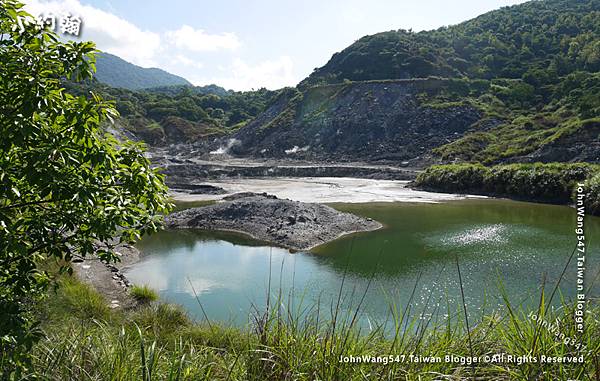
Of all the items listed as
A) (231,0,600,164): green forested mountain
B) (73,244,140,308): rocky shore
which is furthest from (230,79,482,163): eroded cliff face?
(73,244,140,308): rocky shore

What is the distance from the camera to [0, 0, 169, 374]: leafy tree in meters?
4.09

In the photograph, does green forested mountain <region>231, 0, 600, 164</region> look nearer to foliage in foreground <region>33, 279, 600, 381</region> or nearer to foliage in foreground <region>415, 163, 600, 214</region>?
foliage in foreground <region>415, 163, 600, 214</region>

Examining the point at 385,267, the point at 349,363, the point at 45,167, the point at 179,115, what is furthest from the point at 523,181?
the point at 179,115

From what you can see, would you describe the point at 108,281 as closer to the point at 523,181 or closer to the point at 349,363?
the point at 349,363

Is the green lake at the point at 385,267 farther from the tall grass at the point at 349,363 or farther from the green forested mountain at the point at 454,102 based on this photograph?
the green forested mountain at the point at 454,102

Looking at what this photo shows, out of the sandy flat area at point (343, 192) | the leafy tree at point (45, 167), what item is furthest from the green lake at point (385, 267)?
the sandy flat area at point (343, 192)

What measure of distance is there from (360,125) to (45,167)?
88183mm

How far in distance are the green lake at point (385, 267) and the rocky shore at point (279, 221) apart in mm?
1011

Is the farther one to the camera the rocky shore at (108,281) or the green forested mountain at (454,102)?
the green forested mountain at (454,102)

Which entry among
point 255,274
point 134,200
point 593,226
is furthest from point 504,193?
point 134,200

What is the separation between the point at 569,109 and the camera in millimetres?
71125

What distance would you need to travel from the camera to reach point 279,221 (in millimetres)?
27359

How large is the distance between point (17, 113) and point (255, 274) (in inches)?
611

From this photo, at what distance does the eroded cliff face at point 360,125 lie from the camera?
8188cm
